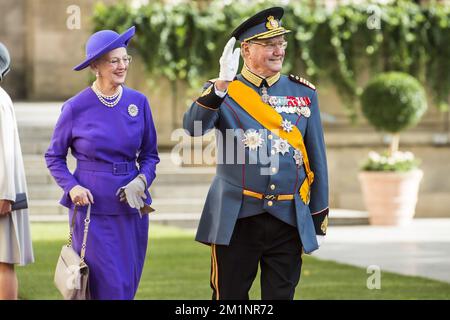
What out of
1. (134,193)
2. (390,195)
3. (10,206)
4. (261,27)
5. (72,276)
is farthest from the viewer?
(390,195)

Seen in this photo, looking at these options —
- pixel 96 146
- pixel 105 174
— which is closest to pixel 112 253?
pixel 105 174

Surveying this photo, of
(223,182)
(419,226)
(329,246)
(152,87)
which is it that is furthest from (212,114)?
(152,87)

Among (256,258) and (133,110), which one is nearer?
(256,258)

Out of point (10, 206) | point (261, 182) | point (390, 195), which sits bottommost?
point (390, 195)

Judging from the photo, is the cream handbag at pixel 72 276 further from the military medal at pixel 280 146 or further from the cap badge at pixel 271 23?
the cap badge at pixel 271 23

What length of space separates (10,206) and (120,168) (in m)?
0.69

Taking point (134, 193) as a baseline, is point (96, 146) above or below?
above

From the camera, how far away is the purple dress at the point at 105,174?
18.7ft

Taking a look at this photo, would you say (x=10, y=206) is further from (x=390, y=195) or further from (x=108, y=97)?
(x=390, y=195)

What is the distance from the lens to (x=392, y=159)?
1454 cm

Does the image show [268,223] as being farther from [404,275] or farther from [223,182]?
[404,275]

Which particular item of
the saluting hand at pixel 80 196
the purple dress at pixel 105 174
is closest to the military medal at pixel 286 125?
the purple dress at pixel 105 174

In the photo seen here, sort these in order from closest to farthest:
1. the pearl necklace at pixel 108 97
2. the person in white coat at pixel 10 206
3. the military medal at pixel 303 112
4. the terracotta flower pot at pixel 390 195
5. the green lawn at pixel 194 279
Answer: the military medal at pixel 303 112, the pearl necklace at pixel 108 97, the person in white coat at pixel 10 206, the green lawn at pixel 194 279, the terracotta flower pot at pixel 390 195

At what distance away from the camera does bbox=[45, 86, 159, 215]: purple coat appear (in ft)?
18.9
